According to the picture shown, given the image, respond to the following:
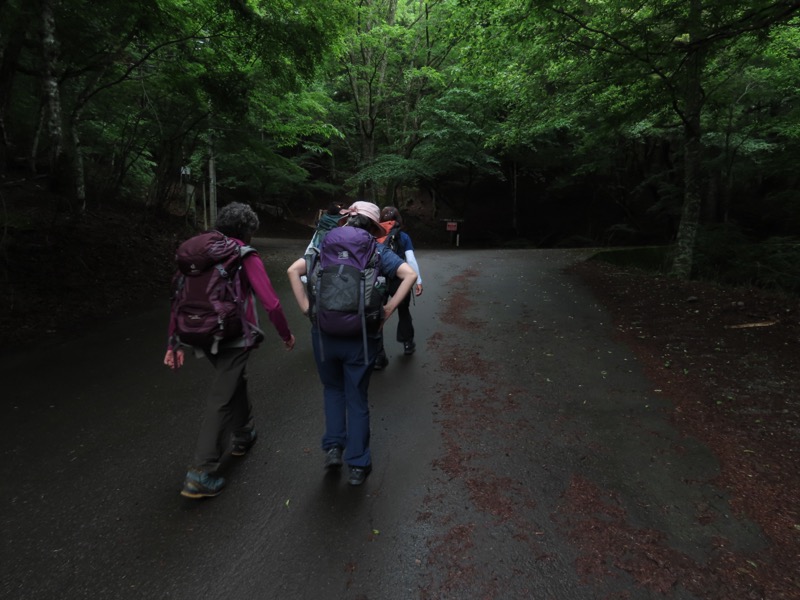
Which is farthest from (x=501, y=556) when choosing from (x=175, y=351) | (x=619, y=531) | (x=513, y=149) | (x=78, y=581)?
(x=513, y=149)

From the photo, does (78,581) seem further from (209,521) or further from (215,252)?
(215,252)

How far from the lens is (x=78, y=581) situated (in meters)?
2.26

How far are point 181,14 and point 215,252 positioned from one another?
708 centimetres

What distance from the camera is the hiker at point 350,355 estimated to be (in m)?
2.89

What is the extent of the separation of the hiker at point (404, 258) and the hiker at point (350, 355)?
1097mm

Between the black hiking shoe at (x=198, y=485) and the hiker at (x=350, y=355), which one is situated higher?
the hiker at (x=350, y=355)

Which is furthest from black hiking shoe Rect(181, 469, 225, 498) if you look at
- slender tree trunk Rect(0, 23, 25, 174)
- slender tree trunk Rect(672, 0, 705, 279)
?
slender tree trunk Rect(672, 0, 705, 279)

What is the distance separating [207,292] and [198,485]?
4.15 feet

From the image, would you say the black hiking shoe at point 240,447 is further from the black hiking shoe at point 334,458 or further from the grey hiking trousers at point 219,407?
the black hiking shoe at point 334,458

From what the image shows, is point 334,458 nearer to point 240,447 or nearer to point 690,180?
point 240,447

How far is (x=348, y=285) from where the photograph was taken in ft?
9.14

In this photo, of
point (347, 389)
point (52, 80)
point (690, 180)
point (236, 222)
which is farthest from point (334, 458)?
point (690, 180)

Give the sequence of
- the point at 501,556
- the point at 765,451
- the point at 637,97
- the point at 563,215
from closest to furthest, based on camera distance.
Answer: the point at 501,556
the point at 765,451
the point at 637,97
the point at 563,215

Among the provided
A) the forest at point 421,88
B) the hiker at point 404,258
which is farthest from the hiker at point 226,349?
the forest at point 421,88
